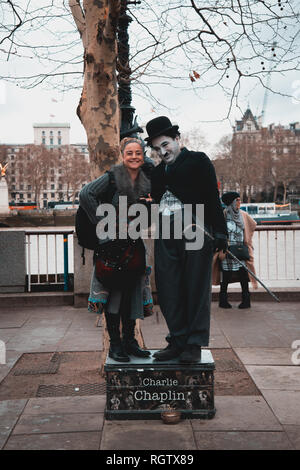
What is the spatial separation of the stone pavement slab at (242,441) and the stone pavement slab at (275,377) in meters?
1.19

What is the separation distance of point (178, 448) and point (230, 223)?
5.82 metres

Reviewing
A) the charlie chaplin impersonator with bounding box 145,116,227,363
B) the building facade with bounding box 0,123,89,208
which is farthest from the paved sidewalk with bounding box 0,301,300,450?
the building facade with bounding box 0,123,89,208

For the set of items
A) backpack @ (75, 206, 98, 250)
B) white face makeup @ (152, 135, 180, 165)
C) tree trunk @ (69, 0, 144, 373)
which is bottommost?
backpack @ (75, 206, 98, 250)

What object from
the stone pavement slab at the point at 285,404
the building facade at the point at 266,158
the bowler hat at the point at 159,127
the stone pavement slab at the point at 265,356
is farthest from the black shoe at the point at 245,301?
the building facade at the point at 266,158

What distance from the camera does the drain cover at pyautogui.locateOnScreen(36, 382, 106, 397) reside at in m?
5.30

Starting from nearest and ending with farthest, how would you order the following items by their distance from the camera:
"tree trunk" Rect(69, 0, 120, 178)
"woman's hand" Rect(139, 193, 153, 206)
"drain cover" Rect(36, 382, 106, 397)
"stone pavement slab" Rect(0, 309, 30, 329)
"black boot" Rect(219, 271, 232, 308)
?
1. "woman's hand" Rect(139, 193, 153, 206)
2. "drain cover" Rect(36, 382, 106, 397)
3. "tree trunk" Rect(69, 0, 120, 178)
4. "stone pavement slab" Rect(0, 309, 30, 329)
5. "black boot" Rect(219, 271, 232, 308)

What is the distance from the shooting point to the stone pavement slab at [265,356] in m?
6.23

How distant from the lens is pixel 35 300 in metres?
9.92

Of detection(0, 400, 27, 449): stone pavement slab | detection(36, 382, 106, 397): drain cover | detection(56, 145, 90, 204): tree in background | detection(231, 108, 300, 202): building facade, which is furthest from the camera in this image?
detection(56, 145, 90, 204): tree in background

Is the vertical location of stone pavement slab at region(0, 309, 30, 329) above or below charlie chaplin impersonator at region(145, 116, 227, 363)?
below

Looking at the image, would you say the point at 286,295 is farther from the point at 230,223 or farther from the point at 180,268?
the point at 180,268

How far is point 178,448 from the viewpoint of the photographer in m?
3.90

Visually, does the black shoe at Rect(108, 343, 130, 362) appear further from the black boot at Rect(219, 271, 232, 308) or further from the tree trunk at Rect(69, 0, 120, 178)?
the black boot at Rect(219, 271, 232, 308)

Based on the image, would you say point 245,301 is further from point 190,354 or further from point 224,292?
point 190,354
